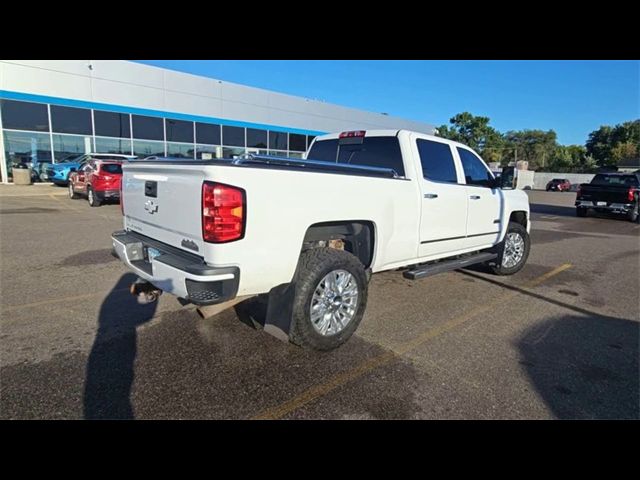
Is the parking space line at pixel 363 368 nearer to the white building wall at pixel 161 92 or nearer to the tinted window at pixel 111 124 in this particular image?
the tinted window at pixel 111 124

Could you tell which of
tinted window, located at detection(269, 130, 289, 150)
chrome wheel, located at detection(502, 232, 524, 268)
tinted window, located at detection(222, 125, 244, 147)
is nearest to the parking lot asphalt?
chrome wheel, located at detection(502, 232, 524, 268)

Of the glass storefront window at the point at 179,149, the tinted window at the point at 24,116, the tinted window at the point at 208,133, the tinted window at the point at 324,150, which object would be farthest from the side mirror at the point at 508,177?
the tinted window at the point at 208,133

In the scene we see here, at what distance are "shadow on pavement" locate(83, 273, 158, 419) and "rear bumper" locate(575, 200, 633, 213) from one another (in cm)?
1735

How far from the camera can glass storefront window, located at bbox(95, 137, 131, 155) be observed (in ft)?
70.1

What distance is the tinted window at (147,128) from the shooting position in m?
22.5

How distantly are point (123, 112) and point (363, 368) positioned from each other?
76.9 ft

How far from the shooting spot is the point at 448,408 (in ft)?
8.91

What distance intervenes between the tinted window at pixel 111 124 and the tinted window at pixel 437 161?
2186 centimetres

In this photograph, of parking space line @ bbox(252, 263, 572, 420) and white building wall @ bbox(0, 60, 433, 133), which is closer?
parking space line @ bbox(252, 263, 572, 420)

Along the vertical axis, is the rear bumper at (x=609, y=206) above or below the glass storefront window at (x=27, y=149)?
below

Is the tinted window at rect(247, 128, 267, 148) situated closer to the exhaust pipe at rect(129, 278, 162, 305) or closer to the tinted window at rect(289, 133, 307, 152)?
the tinted window at rect(289, 133, 307, 152)

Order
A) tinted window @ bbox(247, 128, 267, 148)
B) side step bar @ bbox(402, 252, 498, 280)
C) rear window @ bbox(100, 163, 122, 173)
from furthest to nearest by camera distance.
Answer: tinted window @ bbox(247, 128, 267, 148) → rear window @ bbox(100, 163, 122, 173) → side step bar @ bbox(402, 252, 498, 280)
